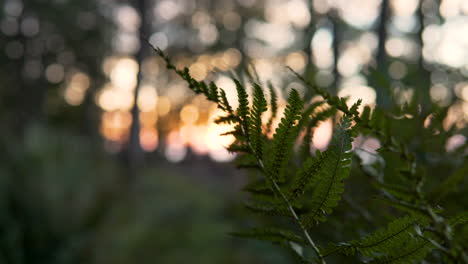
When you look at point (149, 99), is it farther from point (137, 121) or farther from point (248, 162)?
point (248, 162)

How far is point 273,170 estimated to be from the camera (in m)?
0.56

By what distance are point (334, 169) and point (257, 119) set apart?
121 mm

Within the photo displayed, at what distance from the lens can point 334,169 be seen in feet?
1.63

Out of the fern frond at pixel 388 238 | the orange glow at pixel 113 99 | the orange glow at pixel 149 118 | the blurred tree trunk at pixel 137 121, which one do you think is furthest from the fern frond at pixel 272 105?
the orange glow at pixel 149 118

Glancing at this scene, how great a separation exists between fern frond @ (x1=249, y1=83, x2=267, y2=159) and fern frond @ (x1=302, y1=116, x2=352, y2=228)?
0.09m

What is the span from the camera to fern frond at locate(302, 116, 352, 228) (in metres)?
0.49

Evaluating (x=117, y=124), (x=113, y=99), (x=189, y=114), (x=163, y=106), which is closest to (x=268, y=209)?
(x=189, y=114)

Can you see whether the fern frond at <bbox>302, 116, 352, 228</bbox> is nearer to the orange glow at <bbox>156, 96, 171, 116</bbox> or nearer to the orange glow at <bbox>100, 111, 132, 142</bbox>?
the orange glow at <bbox>156, 96, 171, 116</bbox>

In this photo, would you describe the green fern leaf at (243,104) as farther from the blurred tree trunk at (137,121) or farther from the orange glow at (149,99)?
the orange glow at (149,99)

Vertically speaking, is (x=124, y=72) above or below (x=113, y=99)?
above

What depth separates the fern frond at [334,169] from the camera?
0.49 metres

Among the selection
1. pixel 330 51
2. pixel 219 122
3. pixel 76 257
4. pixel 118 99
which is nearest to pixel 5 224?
pixel 76 257

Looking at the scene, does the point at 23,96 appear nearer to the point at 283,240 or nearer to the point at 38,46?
the point at 38,46

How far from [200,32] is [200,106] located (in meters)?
4.21
